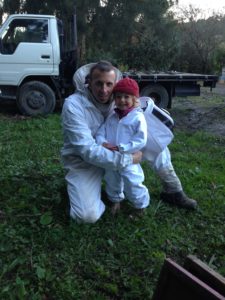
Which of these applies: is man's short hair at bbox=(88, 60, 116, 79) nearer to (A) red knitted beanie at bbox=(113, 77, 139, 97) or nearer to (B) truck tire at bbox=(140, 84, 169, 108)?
(A) red knitted beanie at bbox=(113, 77, 139, 97)

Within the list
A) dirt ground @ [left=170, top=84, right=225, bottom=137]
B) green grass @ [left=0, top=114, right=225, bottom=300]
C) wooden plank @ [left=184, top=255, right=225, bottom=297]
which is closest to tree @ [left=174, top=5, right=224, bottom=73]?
dirt ground @ [left=170, top=84, right=225, bottom=137]

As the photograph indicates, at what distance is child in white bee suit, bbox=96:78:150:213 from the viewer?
10.6ft

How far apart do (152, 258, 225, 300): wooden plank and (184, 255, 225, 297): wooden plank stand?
0.33ft

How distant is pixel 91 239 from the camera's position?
129 inches

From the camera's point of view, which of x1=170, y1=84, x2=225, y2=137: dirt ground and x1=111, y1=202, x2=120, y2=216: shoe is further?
x1=170, y1=84, x2=225, y2=137: dirt ground

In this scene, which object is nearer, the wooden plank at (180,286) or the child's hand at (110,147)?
the wooden plank at (180,286)

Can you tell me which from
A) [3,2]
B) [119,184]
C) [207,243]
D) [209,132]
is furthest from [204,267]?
[3,2]

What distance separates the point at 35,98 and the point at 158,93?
3.28 meters

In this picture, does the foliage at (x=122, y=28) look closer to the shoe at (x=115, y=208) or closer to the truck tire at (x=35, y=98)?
the truck tire at (x=35, y=98)

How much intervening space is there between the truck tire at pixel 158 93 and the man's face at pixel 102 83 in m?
6.89

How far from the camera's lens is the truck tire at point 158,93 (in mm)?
10195

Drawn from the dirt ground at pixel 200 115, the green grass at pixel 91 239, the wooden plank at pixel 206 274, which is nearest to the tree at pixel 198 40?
the dirt ground at pixel 200 115

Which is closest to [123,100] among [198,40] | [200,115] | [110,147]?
[110,147]

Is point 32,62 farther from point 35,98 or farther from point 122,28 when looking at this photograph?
point 122,28
